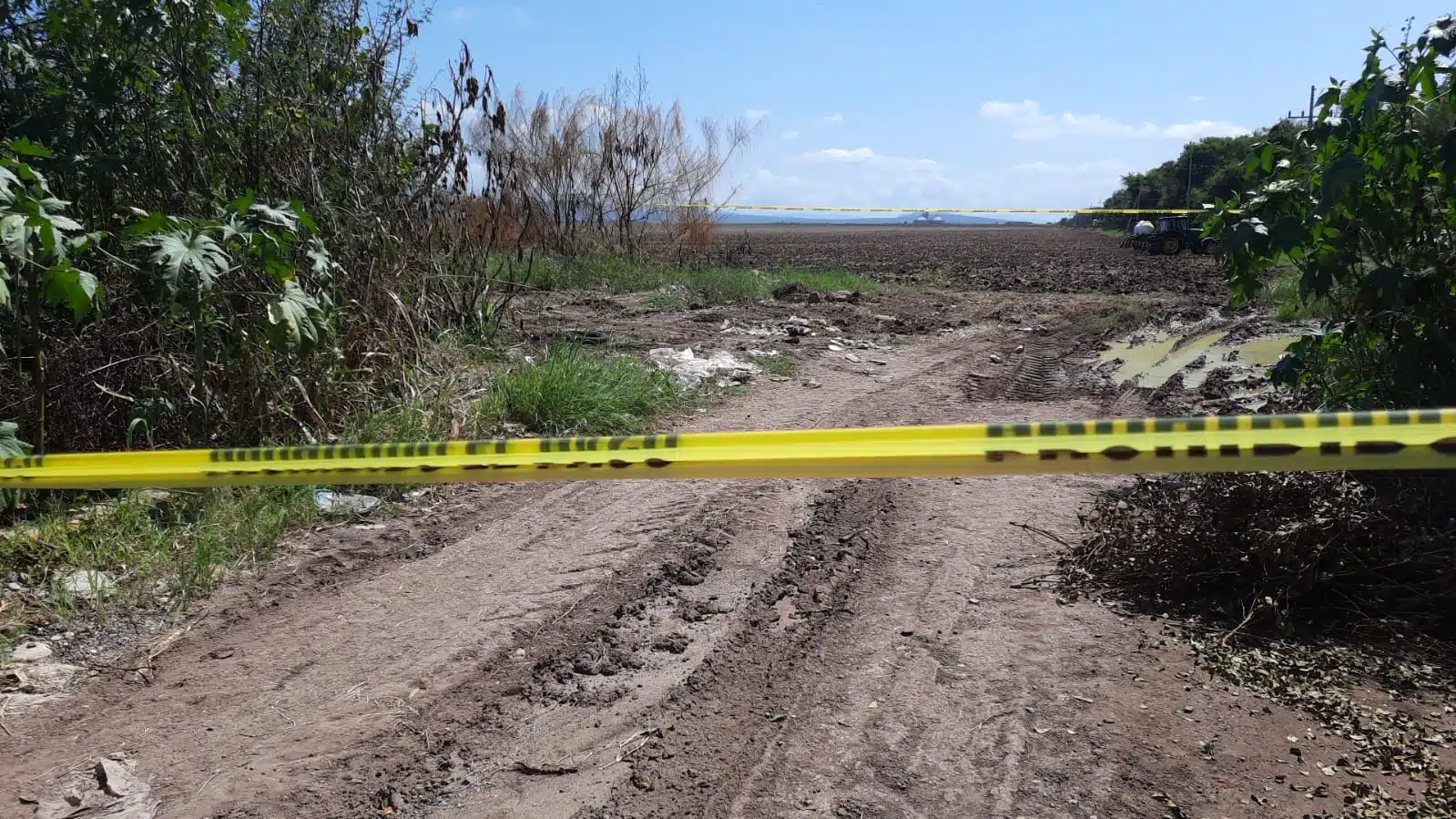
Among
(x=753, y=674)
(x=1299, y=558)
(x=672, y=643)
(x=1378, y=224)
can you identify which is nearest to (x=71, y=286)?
(x=672, y=643)

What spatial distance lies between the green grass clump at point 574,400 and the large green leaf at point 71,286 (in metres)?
2.70

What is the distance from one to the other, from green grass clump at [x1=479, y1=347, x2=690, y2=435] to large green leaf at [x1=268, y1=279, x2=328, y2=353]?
158cm

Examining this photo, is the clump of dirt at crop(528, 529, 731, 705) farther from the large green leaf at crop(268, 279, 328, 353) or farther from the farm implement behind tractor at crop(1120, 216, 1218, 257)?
the farm implement behind tractor at crop(1120, 216, 1218, 257)

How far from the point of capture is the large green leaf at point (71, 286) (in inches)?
159

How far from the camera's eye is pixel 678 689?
3371 mm

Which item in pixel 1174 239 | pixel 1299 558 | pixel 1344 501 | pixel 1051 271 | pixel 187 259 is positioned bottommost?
pixel 1299 558

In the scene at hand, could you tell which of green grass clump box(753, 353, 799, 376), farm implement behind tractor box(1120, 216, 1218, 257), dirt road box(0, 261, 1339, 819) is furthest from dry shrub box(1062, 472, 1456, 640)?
farm implement behind tractor box(1120, 216, 1218, 257)

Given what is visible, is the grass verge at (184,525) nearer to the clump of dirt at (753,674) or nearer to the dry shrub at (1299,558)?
the clump of dirt at (753,674)

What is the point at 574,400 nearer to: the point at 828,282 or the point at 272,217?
the point at 272,217

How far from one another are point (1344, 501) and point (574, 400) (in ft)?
15.2

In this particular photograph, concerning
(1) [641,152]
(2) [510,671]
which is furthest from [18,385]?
(1) [641,152]

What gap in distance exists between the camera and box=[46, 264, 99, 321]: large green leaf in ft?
13.2

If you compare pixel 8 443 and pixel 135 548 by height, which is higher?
pixel 8 443

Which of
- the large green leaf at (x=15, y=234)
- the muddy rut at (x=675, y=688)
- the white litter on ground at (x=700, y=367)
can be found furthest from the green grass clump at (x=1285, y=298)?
the large green leaf at (x=15, y=234)
